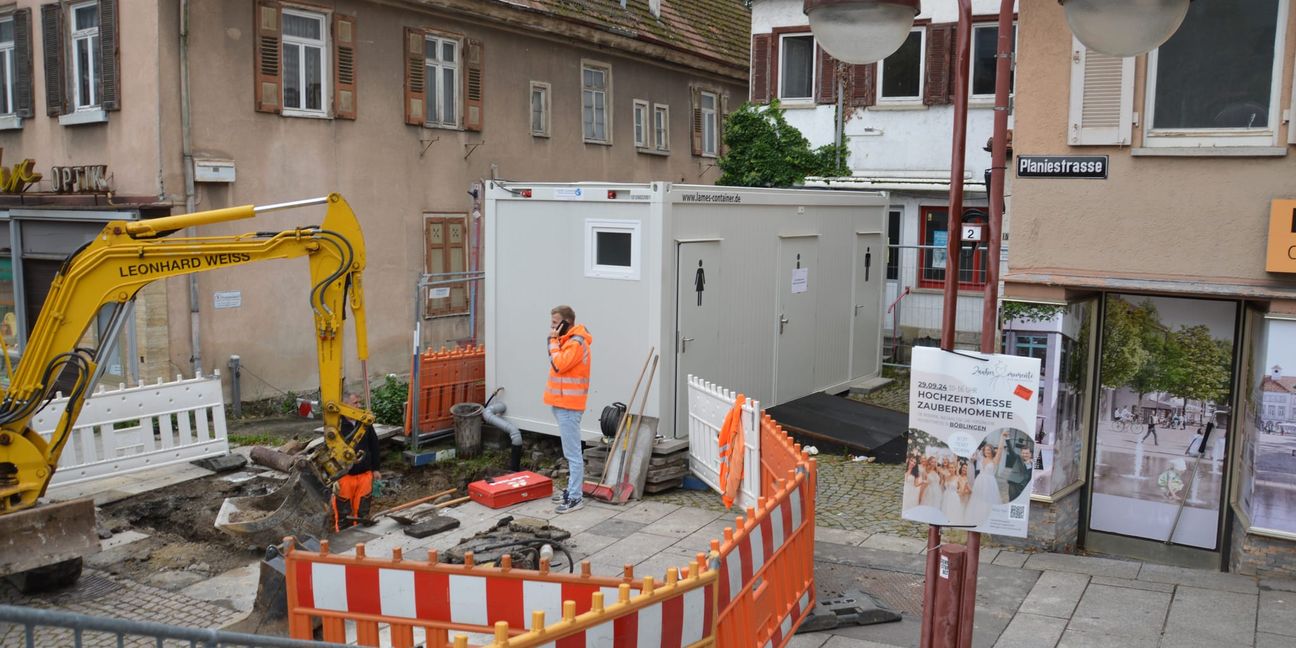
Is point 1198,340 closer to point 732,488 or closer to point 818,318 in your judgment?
point 732,488

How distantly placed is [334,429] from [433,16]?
1062 centimetres

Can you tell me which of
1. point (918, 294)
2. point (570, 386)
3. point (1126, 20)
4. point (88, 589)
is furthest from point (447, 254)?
point (1126, 20)

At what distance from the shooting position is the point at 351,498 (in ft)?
33.1

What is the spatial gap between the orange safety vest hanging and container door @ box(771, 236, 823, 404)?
3.96 metres

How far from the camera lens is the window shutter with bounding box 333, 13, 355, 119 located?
16828mm

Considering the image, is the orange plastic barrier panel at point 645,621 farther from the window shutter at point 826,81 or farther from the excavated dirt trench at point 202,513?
the window shutter at point 826,81

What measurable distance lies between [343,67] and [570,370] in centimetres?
853

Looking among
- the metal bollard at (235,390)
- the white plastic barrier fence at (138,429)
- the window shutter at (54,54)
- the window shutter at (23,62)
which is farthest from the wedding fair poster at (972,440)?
the window shutter at (23,62)

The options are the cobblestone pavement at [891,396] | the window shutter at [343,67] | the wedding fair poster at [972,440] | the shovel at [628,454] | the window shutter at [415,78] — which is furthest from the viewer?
the window shutter at [415,78]

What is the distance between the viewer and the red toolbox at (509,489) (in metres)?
10.7

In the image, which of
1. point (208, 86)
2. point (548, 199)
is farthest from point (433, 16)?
point (548, 199)

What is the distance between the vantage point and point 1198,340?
9.04 meters

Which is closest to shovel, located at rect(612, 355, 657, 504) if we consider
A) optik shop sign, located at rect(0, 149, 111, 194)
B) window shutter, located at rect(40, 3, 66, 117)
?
optik shop sign, located at rect(0, 149, 111, 194)

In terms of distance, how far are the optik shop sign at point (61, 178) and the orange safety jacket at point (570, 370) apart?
8238 millimetres
